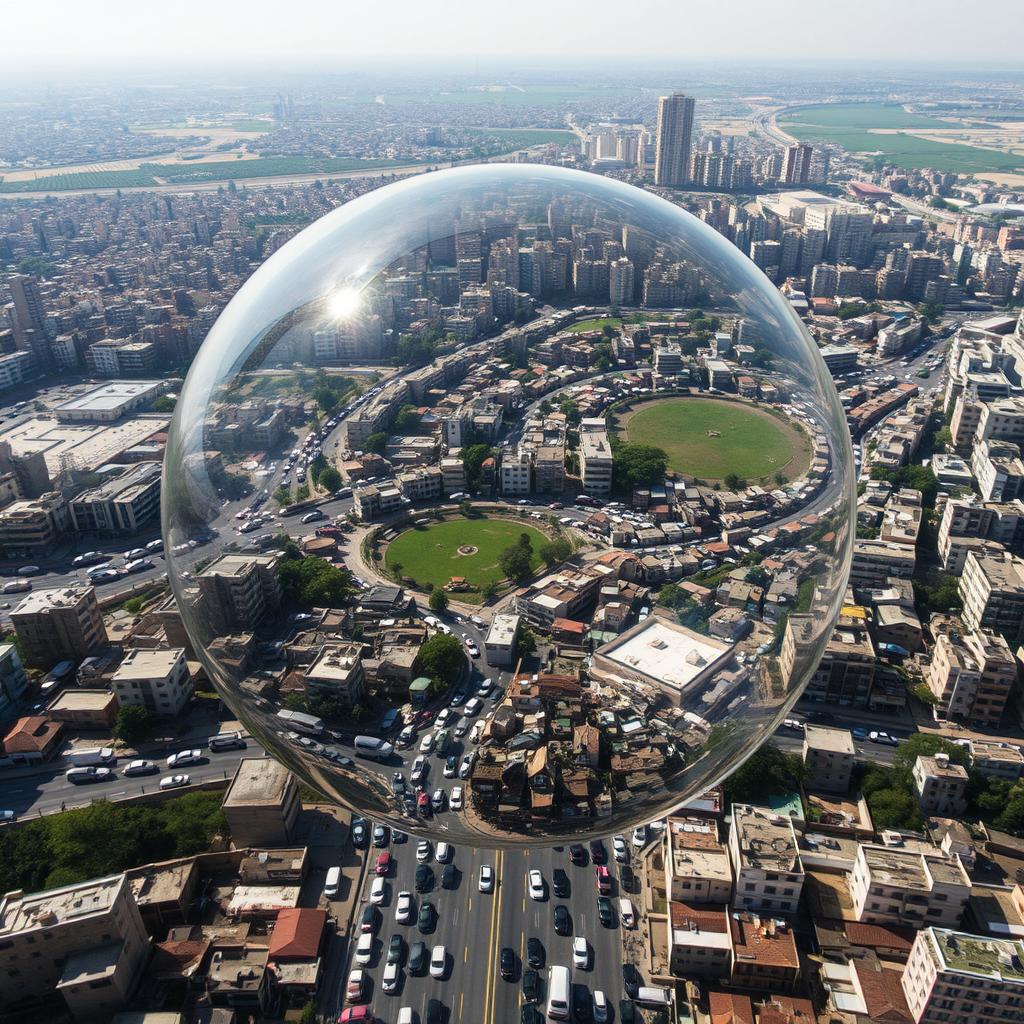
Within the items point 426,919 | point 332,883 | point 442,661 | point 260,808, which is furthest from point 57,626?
point 442,661

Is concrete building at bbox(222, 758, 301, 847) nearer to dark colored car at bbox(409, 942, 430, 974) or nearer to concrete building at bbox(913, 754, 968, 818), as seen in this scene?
dark colored car at bbox(409, 942, 430, 974)

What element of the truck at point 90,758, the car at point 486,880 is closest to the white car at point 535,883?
the car at point 486,880

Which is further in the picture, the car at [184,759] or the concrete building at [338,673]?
the car at [184,759]

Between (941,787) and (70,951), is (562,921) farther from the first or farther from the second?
(941,787)

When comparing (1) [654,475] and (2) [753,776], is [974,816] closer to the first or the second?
(2) [753,776]

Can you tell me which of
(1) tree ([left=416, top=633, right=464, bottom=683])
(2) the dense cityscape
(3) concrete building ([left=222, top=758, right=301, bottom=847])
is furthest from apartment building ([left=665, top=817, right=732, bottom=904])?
(1) tree ([left=416, top=633, right=464, bottom=683])

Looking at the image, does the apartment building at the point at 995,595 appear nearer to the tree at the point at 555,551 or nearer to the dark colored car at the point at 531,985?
the dark colored car at the point at 531,985

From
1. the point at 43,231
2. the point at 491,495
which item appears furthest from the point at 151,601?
the point at 43,231
